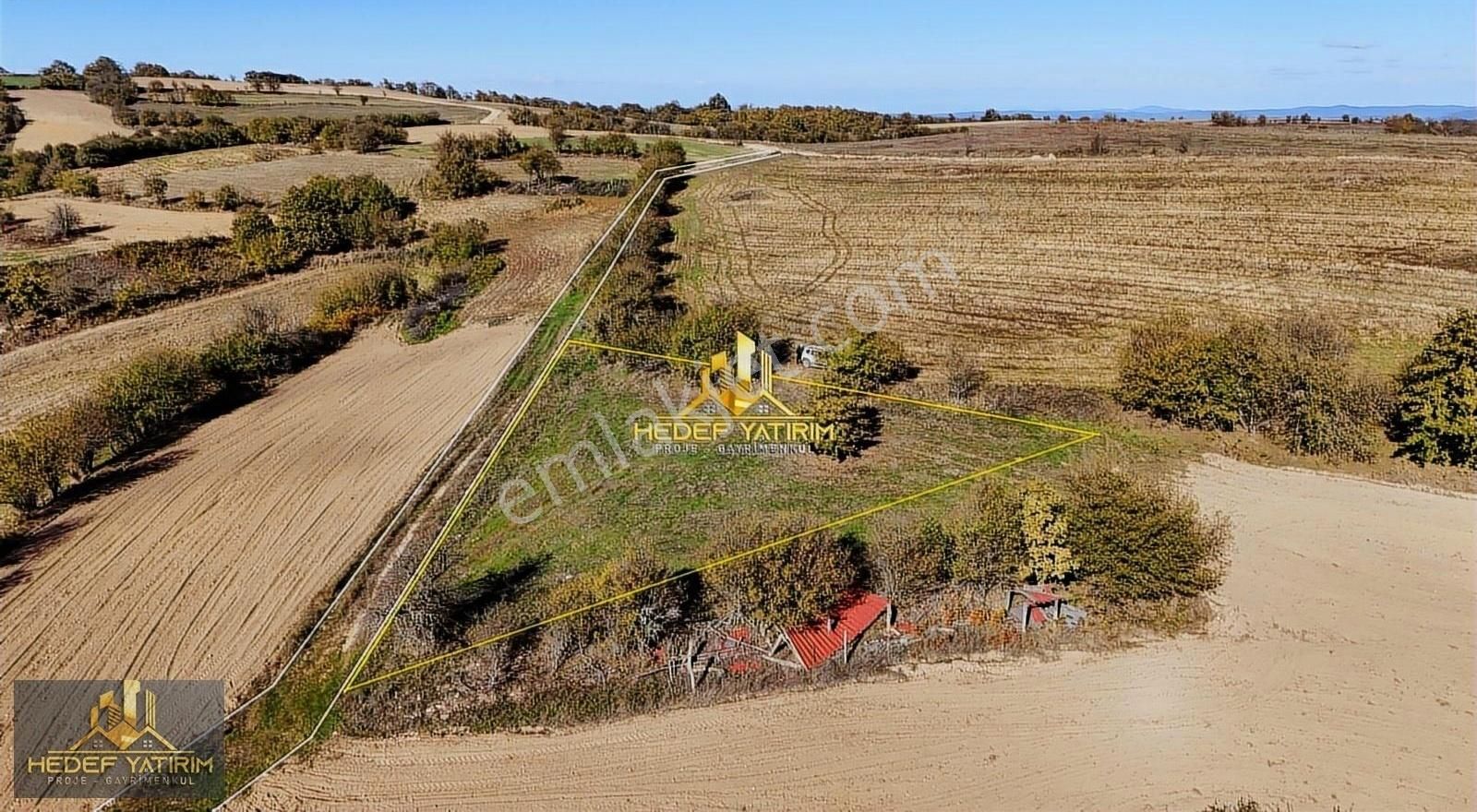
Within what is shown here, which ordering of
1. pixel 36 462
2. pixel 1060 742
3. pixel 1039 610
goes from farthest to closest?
pixel 36 462, pixel 1039 610, pixel 1060 742

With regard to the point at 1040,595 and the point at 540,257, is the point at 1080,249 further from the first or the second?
the point at 540,257

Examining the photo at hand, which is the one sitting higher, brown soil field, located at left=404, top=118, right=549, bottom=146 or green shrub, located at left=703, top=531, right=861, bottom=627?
brown soil field, located at left=404, top=118, right=549, bottom=146

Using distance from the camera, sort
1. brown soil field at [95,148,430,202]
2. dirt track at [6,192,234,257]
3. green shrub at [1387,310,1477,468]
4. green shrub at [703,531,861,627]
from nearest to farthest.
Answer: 1. green shrub at [703,531,861,627]
2. green shrub at [1387,310,1477,468]
3. dirt track at [6,192,234,257]
4. brown soil field at [95,148,430,202]

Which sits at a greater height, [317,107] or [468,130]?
[317,107]

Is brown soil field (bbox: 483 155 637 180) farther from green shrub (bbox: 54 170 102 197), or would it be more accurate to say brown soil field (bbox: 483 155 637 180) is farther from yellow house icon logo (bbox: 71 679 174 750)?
yellow house icon logo (bbox: 71 679 174 750)

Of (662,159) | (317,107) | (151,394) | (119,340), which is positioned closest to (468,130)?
(317,107)

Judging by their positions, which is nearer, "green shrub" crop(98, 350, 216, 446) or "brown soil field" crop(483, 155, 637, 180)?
"green shrub" crop(98, 350, 216, 446)

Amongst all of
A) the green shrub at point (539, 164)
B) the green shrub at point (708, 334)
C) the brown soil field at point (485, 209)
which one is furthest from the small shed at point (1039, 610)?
the green shrub at point (539, 164)

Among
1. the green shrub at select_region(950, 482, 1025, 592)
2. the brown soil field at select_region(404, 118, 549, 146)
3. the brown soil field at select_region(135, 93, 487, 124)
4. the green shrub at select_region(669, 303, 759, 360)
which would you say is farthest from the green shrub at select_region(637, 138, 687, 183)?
the green shrub at select_region(950, 482, 1025, 592)

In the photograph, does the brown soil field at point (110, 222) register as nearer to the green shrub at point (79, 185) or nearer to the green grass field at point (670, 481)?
the green shrub at point (79, 185)
